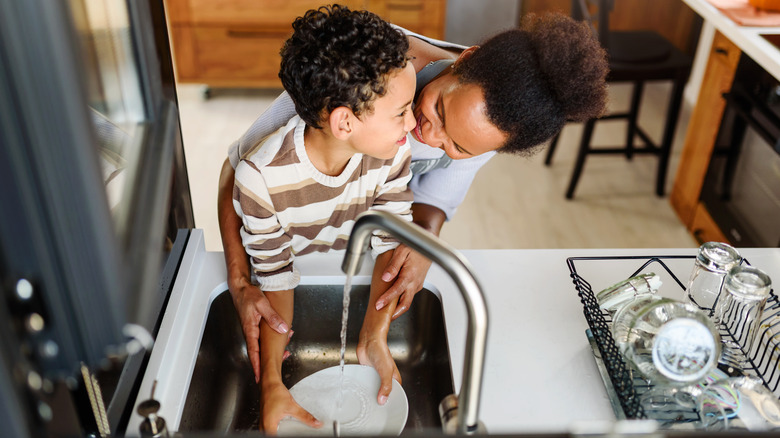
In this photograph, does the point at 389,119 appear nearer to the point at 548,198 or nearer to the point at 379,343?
the point at 379,343

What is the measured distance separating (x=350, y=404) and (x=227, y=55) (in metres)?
2.82

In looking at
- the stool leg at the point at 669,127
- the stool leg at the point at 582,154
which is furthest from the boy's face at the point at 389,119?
the stool leg at the point at 669,127

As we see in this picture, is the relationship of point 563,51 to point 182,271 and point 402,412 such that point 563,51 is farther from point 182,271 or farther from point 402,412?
point 182,271

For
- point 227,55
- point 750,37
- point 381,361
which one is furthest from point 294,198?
point 227,55

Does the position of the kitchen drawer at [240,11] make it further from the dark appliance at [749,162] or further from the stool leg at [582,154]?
the dark appliance at [749,162]

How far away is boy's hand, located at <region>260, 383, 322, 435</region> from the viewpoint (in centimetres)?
98

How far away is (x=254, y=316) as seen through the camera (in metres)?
1.10

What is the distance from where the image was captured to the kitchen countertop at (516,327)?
94 centimetres

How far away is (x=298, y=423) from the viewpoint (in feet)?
3.26

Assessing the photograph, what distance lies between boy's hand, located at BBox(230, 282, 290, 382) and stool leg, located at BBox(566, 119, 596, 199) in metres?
1.95

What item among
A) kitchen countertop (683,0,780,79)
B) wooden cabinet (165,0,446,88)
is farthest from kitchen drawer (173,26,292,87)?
kitchen countertop (683,0,780,79)

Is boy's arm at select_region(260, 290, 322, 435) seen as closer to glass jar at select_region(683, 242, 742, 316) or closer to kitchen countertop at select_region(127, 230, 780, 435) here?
kitchen countertop at select_region(127, 230, 780, 435)

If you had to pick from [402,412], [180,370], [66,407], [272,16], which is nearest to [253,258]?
[180,370]

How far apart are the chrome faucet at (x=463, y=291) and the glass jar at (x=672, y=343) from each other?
30 cm
